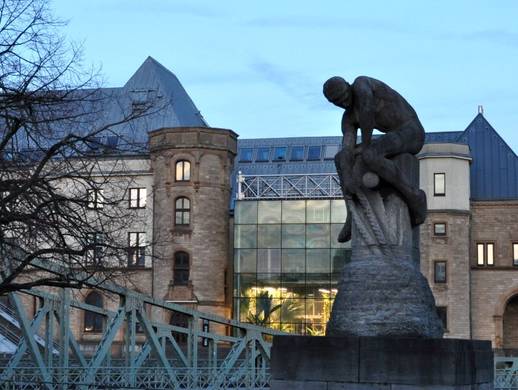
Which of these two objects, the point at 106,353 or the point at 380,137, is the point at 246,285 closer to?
the point at 106,353

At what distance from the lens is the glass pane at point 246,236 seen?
205 ft

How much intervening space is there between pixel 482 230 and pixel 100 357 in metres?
39.5

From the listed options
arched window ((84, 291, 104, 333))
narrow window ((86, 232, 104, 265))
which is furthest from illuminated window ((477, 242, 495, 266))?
narrow window ((86, 232, 104, 265))

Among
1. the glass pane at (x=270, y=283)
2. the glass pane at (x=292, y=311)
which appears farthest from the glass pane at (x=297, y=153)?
the glass pane at (x=292, y=311)

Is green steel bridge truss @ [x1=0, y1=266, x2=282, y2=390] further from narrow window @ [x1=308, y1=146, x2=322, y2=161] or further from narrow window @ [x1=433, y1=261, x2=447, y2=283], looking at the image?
narrow window @ [x1=308, y1=146, x2=322, y2=161]

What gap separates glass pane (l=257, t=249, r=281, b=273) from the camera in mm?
62156

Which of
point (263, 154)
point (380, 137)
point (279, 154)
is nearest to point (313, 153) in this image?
point (279, 154)

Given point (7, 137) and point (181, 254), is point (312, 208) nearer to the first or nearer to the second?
point (181, 254)

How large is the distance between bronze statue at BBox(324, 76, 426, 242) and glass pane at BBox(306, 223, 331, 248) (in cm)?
4702

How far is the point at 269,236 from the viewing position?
6238cm

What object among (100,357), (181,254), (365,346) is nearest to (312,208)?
(181,254)

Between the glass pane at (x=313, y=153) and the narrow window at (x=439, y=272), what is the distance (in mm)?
21767

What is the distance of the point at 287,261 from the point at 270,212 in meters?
3.03

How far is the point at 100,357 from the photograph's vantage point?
98.7ft
